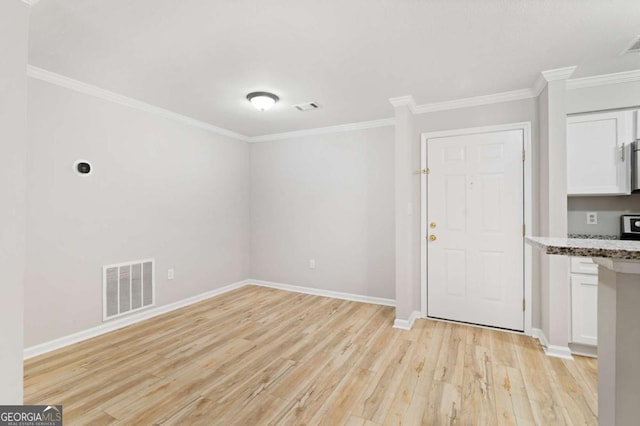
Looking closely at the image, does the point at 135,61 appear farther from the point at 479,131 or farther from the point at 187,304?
the point at 479,131

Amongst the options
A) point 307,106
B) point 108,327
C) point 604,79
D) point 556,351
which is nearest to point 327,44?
point 307,106

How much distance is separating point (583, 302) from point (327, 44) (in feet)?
10.2

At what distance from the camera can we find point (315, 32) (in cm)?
209

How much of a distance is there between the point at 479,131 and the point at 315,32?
218 centimetres

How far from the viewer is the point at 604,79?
2.71 m

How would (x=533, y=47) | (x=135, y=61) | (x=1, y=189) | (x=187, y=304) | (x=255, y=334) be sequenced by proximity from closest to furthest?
(x=1, y=189) → (x=533, y=47) → (x=135, y=61) → (x=255, y=334) → (x=187, y=304)

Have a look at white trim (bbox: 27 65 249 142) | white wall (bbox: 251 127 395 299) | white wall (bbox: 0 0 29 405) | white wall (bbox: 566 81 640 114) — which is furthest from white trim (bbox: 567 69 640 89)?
white trim (bbox: 27 65 249 142)

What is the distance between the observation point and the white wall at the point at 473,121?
304 centimetres

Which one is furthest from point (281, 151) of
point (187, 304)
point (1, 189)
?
point (1, 189)

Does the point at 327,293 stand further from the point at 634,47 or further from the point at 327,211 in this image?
the point at 634,47

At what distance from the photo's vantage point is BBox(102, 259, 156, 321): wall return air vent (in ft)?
10.4

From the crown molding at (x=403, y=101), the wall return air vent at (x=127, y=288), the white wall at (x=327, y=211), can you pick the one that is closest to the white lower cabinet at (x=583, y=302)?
the white wall at (x=327, y=211)

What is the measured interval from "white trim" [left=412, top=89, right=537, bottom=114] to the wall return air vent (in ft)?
12.3

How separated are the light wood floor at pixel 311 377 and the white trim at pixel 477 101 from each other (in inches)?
97.6
